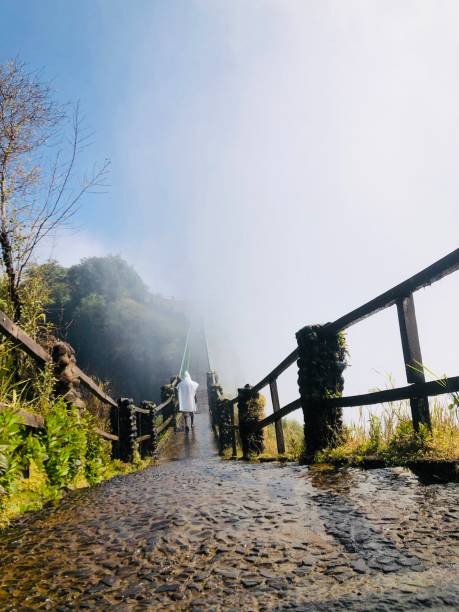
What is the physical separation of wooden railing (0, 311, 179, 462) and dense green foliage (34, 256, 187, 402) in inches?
1002

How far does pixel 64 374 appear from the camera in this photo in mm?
5414

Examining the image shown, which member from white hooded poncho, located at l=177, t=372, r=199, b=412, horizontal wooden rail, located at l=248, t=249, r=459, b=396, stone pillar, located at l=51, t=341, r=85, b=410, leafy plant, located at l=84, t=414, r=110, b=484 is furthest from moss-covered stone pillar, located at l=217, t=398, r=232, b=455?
horizontal wooden rail, located at l=248, t=249, r=459, b=396

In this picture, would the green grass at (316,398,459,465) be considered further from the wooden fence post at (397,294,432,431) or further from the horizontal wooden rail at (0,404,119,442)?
the horizontal wooden rail at (0,404,119,442)

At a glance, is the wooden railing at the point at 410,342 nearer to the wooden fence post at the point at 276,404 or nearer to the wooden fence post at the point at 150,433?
the wooden fence post at the point at 276,404

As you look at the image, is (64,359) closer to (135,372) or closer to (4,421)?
(4,421)

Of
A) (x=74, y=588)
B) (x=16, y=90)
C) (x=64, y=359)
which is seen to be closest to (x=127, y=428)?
(x=64, y=359)

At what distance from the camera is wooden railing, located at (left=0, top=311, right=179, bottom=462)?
4.00 metres

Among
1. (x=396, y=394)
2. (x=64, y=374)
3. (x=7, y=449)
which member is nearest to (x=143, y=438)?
(x=64, y=374)

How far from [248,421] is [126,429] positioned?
2367 millimetres

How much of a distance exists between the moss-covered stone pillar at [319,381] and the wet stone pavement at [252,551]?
1.39 meters

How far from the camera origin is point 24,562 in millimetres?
2211

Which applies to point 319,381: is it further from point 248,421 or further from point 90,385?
point 248,421

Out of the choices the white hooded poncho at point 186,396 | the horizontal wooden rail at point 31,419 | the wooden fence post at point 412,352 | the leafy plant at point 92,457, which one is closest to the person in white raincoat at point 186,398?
the white hooded poncho at point 186,396

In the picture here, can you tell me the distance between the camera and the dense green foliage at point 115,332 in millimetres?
39125
